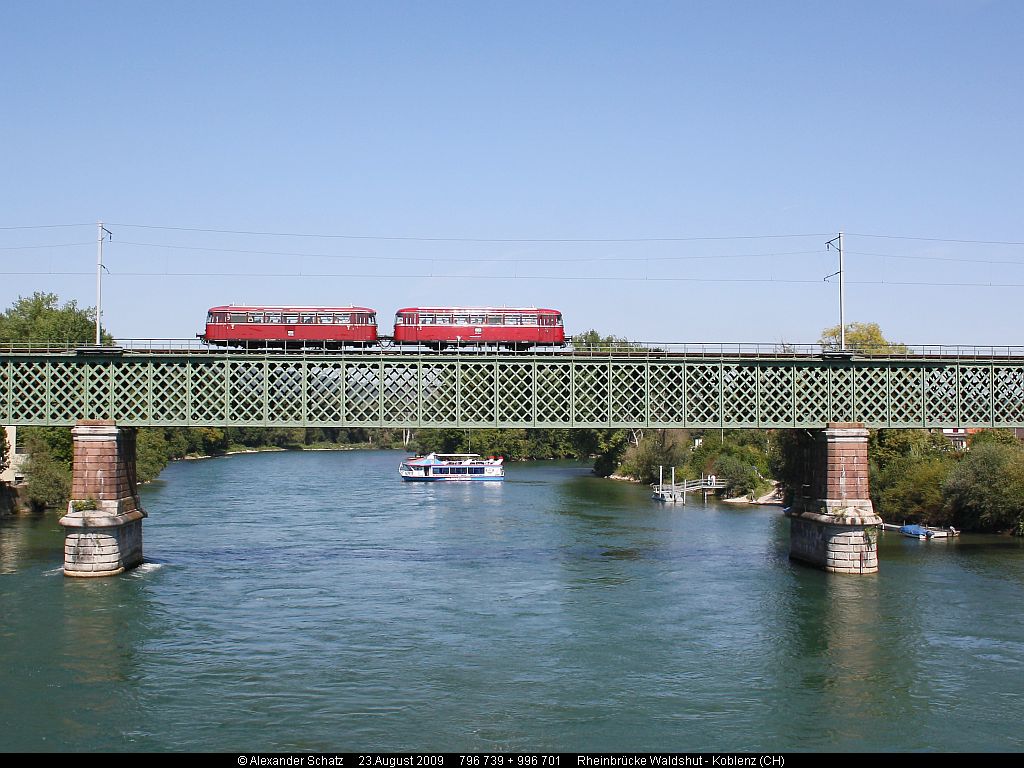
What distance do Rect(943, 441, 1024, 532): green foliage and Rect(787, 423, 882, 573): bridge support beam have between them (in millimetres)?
18306

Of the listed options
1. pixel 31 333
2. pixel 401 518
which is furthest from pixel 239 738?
pixel 31 333

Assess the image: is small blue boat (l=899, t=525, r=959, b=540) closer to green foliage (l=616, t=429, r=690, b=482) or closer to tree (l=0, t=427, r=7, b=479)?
green foliage (l=616, t=429, r=690, b=482)

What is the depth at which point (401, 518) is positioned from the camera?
2854 inches

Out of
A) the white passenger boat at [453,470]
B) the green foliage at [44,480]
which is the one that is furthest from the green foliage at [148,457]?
the white passenger boat at [453,470]

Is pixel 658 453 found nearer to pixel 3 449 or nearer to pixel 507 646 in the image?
pixel 3 449

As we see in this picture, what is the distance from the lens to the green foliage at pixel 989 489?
60.2 m

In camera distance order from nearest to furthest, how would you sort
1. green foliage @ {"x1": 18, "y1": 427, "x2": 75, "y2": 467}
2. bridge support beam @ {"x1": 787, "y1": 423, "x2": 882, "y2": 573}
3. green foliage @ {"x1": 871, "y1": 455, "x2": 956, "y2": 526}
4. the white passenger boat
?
bridge support beam @ {"x1": 787, "y1": 423, "x2": 882, "y2": 573} → green foliage @ {"x1": 871, "y1": 455, "x2": 956, "y2": 526} → green foliage @ {"x1": 18, "y1": 427, "x2": 75, "y2": 467} → the white passenger boat

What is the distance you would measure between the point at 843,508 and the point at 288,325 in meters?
27.7

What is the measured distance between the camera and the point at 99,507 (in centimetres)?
4434

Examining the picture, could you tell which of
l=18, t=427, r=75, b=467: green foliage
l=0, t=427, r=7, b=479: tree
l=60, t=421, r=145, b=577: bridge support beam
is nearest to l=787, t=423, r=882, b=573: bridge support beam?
l=60, t=421, r=145, b=577: bridge support beam

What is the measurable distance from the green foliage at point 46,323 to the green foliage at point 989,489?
72619 mm

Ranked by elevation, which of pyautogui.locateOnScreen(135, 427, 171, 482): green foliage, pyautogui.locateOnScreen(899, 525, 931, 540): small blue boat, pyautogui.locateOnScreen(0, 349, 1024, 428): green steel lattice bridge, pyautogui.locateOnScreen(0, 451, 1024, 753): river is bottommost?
pyautogui.locateOnScreen(0, 451, 1024, 753): river

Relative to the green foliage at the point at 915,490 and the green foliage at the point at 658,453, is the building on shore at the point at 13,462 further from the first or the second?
the green foliage at the point at 915,490

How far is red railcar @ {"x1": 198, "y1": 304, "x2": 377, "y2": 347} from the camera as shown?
48.5 meters
